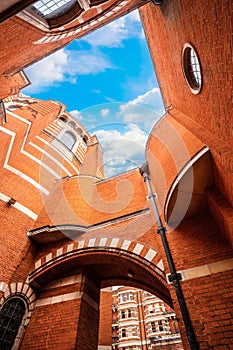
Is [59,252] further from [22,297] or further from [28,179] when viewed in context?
[28,179]

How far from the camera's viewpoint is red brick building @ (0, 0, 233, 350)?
4.17 meters

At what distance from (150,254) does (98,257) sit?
1.96m

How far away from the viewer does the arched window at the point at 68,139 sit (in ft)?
58.1

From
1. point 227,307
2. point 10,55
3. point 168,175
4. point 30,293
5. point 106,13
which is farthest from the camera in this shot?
point 106,13

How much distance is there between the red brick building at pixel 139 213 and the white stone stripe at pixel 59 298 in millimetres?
38

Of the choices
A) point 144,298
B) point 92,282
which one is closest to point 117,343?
point 144,298

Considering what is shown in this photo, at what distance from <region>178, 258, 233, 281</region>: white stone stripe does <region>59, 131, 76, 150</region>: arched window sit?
578 inches

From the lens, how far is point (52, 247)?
26.6ft

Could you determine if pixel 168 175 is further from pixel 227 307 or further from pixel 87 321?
pixel 87 321

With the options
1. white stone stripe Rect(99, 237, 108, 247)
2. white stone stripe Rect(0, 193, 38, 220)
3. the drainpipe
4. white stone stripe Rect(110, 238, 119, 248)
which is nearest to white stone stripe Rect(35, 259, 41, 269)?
white stone stripe Rect(0, 193, 38, 220)

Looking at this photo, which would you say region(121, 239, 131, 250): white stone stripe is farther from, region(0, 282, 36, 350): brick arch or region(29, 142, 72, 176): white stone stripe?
region(29, 142, 72, 176): white stone stripe

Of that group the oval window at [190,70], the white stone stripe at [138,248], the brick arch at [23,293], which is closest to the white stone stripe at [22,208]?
the brick arch at [23,293]

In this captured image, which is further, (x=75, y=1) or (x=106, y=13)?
(x=106, y=13)

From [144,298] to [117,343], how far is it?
23.5ft
